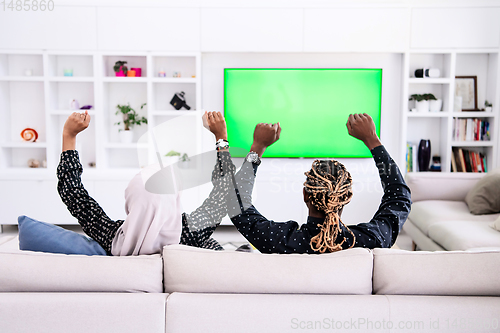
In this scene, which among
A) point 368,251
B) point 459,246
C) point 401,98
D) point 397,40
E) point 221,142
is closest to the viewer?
point 368,251

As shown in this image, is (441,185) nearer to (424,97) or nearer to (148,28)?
(424,97)

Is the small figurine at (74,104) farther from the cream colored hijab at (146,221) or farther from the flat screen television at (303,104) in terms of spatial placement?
the cream colored hijab at (146,221)

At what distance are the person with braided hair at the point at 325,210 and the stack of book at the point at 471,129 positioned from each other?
311 centimetres

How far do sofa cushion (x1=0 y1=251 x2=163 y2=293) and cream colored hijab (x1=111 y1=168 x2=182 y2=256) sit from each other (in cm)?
12

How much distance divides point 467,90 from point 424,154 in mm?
806

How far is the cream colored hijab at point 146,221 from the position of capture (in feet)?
3.86

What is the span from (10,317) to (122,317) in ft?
0.92

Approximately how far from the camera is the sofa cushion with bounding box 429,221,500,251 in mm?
2375

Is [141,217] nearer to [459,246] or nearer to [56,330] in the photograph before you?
[56,330]

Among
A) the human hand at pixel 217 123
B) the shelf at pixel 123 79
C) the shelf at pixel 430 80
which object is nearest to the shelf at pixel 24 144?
the shelf at pixel 123 79

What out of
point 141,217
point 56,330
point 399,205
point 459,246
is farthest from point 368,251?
point 459,246

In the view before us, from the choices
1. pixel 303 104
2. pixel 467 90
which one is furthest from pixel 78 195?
pixel 467 90

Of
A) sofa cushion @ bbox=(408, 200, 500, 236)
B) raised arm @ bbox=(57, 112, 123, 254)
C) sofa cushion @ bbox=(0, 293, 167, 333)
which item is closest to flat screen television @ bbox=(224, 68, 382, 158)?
sofa cushion @ bbox=(408, 200, 500, 236)

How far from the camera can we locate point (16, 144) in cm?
398
